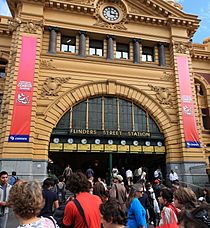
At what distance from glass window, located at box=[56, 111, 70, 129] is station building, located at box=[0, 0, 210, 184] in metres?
0.09

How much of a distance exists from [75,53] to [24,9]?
6122 millimetres

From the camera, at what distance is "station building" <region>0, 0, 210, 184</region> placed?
18.7 metres

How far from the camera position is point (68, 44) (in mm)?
23000

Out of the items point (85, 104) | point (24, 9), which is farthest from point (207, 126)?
point (24, 9)

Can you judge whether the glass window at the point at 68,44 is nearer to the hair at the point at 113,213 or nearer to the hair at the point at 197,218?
the hair at the point at 113,213

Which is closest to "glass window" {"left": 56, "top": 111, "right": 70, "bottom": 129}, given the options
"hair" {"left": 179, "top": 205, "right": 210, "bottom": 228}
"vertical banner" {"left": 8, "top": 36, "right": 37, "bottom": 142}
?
"vertical banner" {"left": 8, "top": 36, "right": 37, "bottom": 142}

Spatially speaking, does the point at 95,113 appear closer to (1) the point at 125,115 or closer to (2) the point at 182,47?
(1) the point at 125,115

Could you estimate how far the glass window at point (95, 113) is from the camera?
67.9ft

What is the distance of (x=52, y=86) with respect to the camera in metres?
20.0

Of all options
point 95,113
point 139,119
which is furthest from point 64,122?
point 139,119

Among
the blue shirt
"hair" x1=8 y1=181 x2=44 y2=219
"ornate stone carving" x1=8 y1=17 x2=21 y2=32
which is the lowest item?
the blue shirt

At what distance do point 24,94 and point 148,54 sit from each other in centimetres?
1432

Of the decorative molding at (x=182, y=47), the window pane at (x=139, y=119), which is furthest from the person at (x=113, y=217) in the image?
the decorative molding at (x=182, y=47)

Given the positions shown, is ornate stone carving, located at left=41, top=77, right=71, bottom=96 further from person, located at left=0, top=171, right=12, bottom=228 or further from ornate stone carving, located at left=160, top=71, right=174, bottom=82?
person, located at left=0, top=171, right=12, bottom=228
